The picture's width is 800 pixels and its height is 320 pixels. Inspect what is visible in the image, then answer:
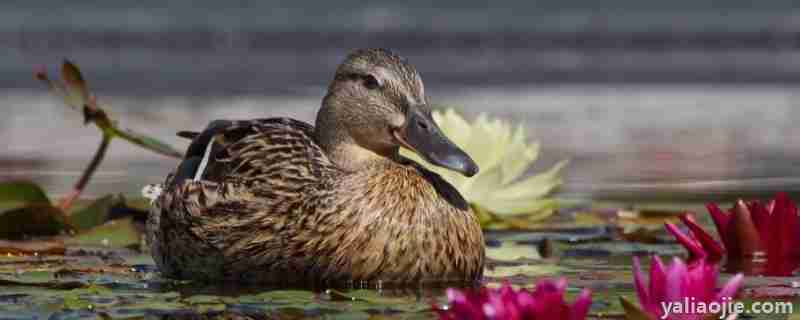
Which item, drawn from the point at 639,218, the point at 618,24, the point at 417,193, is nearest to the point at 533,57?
the point at 618,24

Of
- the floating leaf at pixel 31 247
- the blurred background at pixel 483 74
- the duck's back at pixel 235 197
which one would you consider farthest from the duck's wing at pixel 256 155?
the blurred background at pixel 483 74

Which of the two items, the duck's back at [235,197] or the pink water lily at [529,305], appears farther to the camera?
the duck's back at [235,197]

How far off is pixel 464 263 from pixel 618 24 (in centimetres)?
1903

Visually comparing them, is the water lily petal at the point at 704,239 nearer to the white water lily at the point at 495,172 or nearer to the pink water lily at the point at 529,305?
the white water lily at the point at 495,172

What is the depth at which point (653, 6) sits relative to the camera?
87.1 feet

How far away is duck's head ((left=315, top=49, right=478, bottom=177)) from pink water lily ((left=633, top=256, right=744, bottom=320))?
176 cm

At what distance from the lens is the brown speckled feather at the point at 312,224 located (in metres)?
5.65

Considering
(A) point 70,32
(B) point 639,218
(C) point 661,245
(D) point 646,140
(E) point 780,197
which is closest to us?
(E) point 780,197

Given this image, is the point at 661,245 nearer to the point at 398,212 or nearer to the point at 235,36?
the point at 398,212

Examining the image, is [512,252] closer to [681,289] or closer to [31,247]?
[31,247]

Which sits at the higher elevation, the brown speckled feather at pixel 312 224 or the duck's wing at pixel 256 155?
the duck's wing at pixel 256 155

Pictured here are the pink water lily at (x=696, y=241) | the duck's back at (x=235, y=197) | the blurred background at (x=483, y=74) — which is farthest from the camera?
the blurred background at (x=483, y=74)

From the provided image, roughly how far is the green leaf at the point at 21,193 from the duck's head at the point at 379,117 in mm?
1615

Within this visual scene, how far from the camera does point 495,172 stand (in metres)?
7.36
